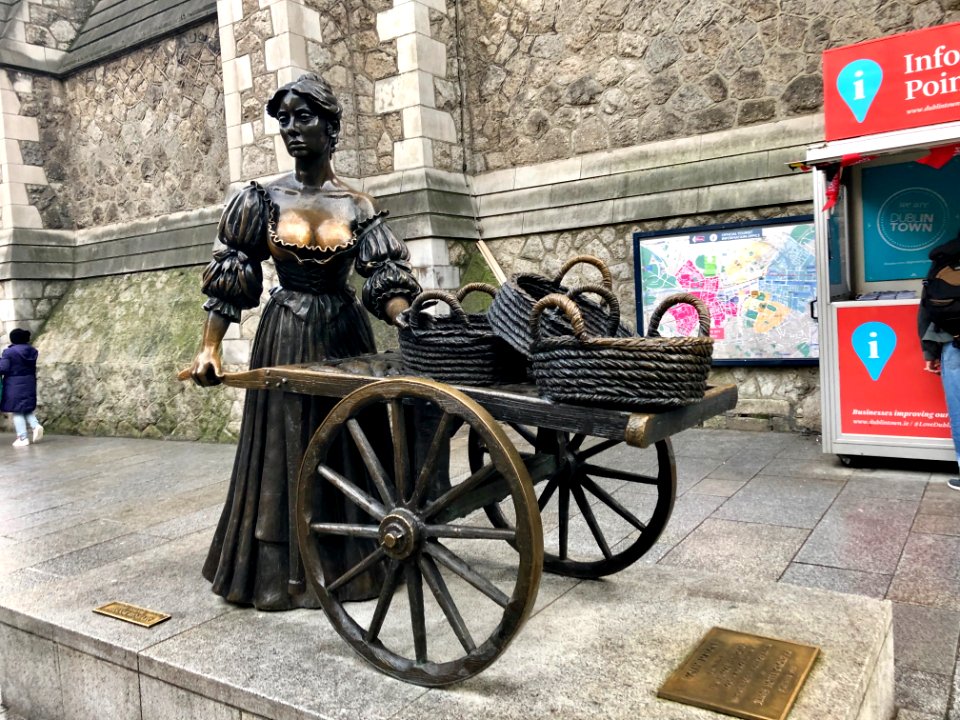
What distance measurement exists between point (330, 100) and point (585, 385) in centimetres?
155

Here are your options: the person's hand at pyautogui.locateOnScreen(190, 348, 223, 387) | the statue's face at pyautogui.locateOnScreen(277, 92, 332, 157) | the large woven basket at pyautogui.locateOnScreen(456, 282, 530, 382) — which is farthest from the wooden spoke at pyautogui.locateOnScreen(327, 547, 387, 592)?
the statue's face at pyautogui.locateOnScreen(277, 92, 332, 157)

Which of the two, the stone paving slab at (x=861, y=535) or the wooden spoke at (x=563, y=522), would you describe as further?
the stone paving slab at (x=861, y=535)

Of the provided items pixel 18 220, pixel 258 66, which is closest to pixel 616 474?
pixel 258 66

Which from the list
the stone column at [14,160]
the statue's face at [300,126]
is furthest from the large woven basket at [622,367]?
the stone column at [14,160]

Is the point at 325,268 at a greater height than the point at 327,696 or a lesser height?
greater

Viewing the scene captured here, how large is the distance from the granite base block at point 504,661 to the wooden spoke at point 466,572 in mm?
309

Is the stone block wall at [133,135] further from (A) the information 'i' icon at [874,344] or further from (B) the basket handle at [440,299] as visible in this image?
(B) the basket handle at [440,299]

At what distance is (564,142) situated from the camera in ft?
27.0


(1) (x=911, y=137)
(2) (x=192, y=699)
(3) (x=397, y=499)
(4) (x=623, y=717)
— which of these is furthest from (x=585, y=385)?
(1) (x=911, y=137)

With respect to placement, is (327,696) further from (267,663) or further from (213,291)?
(213,291)

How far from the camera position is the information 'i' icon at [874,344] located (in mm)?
5527

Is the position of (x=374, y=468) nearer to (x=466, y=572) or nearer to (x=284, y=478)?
(x=466, y=572)

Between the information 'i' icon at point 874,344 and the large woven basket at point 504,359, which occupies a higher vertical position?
the large woven basket at point 504,359

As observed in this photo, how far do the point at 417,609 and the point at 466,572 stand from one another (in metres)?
0.21
